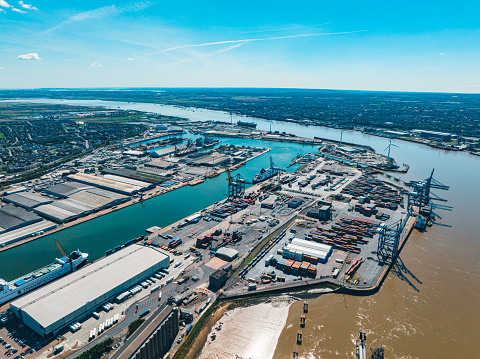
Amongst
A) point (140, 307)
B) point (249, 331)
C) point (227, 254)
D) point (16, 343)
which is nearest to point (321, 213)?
point (227, 254)

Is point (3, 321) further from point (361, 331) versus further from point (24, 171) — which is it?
point (24, 171)

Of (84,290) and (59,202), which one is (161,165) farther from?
(84,290)

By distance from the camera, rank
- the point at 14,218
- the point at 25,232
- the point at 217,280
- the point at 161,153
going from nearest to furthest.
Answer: the point at 217,280 < the point at 25,232 < the point at 14,218 < the point at 161,153

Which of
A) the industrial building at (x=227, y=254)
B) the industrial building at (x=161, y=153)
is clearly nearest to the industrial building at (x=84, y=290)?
the industrial building at (x=227, y=254)

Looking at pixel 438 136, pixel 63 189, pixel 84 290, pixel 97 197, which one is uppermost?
pixel 438 136

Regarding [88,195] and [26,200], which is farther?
[88,195]

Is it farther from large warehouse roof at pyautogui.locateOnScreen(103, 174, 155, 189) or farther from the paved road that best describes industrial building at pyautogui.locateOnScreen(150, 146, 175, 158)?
the paved road

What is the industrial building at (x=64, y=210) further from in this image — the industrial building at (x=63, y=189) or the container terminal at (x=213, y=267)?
the container terminal at (x=213, y=267)

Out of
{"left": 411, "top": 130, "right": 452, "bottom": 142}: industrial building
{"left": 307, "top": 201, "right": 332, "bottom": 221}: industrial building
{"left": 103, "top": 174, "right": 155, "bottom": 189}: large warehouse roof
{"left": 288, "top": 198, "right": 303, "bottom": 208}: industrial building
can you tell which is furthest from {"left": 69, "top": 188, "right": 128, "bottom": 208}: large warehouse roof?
{"left": 411, "top": 130, "right": 452, "bottom": 142}: industrial building

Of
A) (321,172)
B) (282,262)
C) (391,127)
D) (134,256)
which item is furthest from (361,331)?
(391,127)
